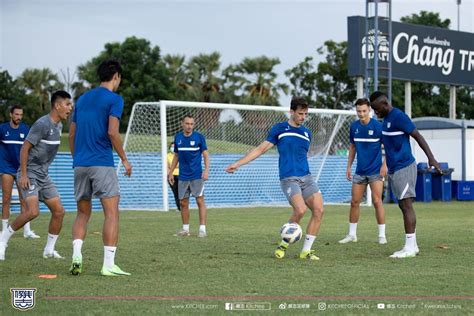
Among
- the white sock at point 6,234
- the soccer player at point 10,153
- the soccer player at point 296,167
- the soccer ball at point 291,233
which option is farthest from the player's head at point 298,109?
the soccer player at point 10,153

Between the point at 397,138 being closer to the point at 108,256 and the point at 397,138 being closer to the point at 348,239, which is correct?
the point at 348,239

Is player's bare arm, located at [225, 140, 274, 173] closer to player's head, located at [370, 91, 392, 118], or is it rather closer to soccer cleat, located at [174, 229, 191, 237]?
player's head, located at [370, 91, 392, 118]

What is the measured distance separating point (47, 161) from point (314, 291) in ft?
14.5

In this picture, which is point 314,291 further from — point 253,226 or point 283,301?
point 253,226

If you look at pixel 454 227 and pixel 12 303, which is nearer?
pixel 12 303

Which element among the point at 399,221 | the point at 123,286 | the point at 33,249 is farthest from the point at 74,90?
the point at 123,286

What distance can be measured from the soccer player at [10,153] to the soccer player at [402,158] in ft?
20.0

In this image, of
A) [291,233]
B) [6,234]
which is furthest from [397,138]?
[6,234]

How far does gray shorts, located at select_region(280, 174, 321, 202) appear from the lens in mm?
10836

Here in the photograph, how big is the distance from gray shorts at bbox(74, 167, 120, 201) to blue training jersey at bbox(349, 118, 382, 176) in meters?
5.44

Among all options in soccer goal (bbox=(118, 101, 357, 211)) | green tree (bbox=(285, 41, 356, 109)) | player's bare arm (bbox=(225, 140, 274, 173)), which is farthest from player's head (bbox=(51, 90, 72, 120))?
green tree (bbox=(285, 41, 356, 109))

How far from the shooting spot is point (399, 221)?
18.0 metres

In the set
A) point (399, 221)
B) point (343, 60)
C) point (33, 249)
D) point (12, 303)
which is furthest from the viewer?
point (343, 60)

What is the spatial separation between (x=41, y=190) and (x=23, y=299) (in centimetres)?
373
